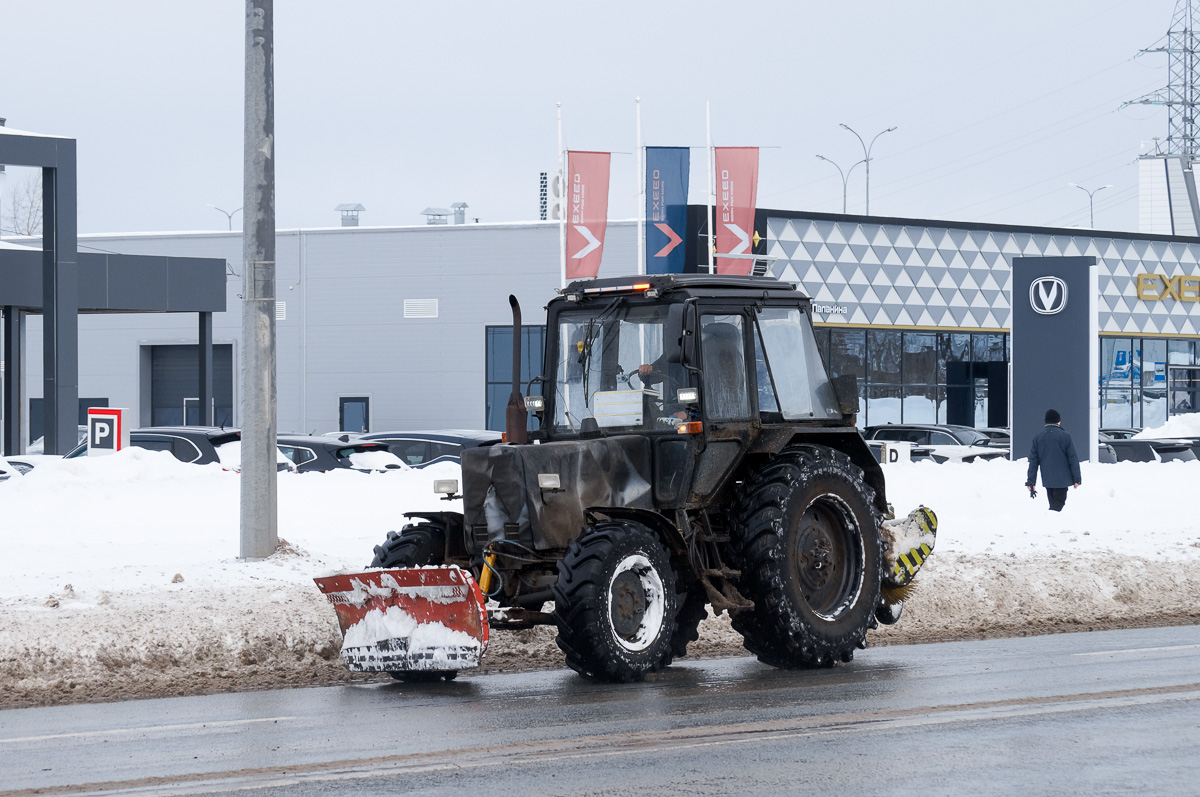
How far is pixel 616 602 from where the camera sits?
348 inches

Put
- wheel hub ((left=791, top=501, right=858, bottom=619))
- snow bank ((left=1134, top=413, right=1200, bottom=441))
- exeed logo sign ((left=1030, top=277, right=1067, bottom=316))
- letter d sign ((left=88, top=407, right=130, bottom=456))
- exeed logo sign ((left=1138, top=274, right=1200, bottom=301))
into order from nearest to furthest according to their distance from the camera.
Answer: wheel hub ((left=791, top=501, right=858, bottom=619)) < letter d sign ((left=88, top=407, right=130, bottom=456)) < exeed logo sign ((left=1030, top=277, right=1067, bottom=316)) < snow bank ((left=1134, top=413, right=1200, bottom=441)) < exeed logo sign ((left=1138, top=274, right=1200, bottom=301))

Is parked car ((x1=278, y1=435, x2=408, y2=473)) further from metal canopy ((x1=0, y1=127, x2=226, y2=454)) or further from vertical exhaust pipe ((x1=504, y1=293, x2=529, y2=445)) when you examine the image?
vertical exhaust pipe ((x1=504, y1=293, x2=529, y2=445))

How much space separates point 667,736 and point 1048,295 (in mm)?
24043

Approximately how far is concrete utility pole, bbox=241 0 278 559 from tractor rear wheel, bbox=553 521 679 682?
4.89m

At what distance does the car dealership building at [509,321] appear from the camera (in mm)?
47031

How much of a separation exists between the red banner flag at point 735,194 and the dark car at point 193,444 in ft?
50.3

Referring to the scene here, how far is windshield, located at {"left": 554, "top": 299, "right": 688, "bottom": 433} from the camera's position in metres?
9.67

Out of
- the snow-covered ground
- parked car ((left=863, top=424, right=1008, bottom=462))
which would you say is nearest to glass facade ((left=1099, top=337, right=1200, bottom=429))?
parked car ((left=863, top=424, right=1008, bottom=462))

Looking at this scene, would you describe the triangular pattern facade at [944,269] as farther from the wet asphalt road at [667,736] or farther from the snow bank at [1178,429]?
the wet asphalt road at [667,736]

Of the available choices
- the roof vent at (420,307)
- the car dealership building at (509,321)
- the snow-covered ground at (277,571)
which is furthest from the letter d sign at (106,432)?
the roof vent at (420,307)

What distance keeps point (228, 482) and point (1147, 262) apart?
136ft

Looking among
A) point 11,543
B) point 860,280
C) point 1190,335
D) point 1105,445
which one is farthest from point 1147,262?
point 11,543

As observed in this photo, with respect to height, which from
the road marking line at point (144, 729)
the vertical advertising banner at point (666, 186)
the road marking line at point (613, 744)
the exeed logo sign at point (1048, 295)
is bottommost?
the road marking line at point (144, 729)

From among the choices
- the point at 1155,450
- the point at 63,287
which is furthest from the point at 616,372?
the point at 1155,450
